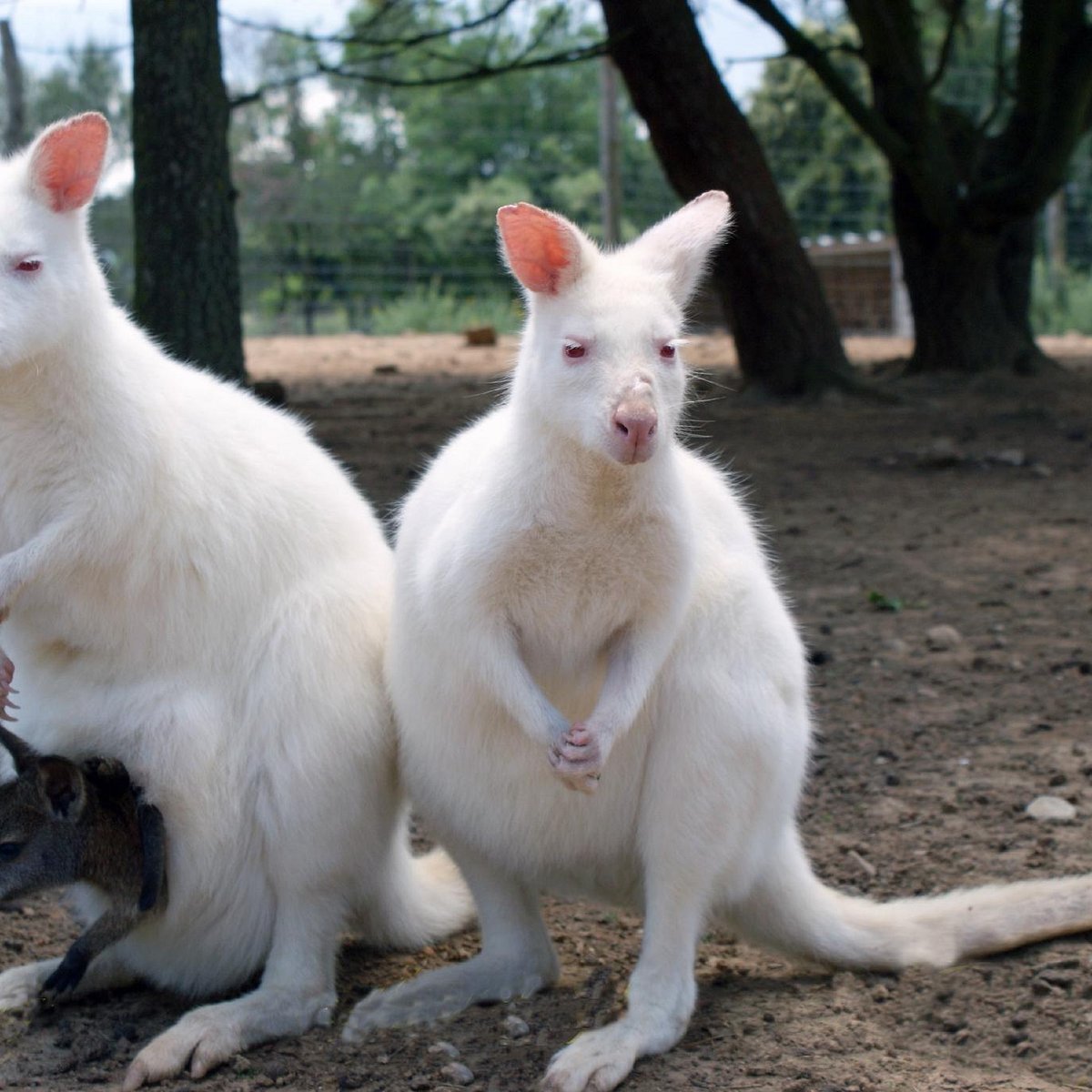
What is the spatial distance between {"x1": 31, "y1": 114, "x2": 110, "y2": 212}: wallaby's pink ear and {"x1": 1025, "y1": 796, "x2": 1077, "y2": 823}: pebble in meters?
2.30

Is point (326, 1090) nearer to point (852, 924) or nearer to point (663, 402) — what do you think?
point (852, 924)

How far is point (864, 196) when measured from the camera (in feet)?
77.5

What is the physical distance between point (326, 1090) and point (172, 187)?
3.52m

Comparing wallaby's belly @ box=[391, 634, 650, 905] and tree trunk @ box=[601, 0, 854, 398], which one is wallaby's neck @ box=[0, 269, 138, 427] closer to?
wallaby's belly @ box=[391, 634, 650, 905]

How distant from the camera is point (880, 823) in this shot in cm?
A: 333

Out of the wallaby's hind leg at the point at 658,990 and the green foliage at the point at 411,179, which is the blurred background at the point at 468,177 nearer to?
the green foliage at the point at 411,179

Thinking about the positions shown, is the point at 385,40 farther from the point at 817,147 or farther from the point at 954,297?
the point at 817,147

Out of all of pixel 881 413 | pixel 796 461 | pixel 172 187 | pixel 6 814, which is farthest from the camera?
pixel 881 413

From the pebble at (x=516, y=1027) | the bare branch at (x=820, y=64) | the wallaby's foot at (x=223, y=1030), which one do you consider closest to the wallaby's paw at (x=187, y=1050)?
the wallaby's foot at (x=223, y=1030)

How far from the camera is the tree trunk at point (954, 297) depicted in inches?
360

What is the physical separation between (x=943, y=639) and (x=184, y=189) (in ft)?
9.44

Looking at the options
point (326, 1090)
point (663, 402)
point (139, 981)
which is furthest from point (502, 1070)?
point (663, 402)

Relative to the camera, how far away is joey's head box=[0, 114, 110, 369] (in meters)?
2.35

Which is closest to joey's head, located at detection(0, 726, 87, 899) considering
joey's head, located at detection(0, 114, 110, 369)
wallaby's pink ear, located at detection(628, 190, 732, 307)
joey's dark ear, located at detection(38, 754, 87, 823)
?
joey's dark ear, located at detection(38, 754, 87, 823)
